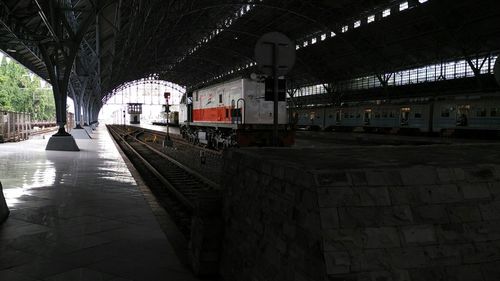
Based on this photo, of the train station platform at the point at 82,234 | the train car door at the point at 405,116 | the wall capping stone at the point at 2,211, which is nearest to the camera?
the train station platform at the point at 82,234

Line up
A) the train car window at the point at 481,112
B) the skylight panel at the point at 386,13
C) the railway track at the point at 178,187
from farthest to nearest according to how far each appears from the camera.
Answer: the skylight panel at the point at 386,13
the train car window at the point at 481,112
the railway track at the point at 178,187

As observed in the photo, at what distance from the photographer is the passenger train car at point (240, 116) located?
766 inches

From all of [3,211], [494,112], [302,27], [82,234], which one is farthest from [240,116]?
[302,27]

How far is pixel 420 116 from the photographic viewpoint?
112 feet

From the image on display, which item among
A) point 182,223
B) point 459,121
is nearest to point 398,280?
point 182,223

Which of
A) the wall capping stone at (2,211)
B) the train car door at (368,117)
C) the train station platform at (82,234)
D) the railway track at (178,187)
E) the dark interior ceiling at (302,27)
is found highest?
the dark interior ceiling at (302,27)

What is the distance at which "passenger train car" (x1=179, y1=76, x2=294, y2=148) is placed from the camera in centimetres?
1947

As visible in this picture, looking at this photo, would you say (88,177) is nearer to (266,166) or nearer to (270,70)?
(270,70)

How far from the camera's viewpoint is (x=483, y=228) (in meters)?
3.35

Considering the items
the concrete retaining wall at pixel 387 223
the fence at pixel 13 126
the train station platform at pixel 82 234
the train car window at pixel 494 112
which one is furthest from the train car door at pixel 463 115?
the concrete retaining wall at pixel 387 223

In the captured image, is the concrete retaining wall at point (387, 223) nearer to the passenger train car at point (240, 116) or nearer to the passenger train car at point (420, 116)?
the passenger train car at point (240, 116)

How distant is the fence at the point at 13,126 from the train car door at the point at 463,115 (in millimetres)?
28645

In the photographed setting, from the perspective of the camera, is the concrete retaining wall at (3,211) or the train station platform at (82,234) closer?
the train station platform at (82,234)

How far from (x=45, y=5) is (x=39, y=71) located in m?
24.3
